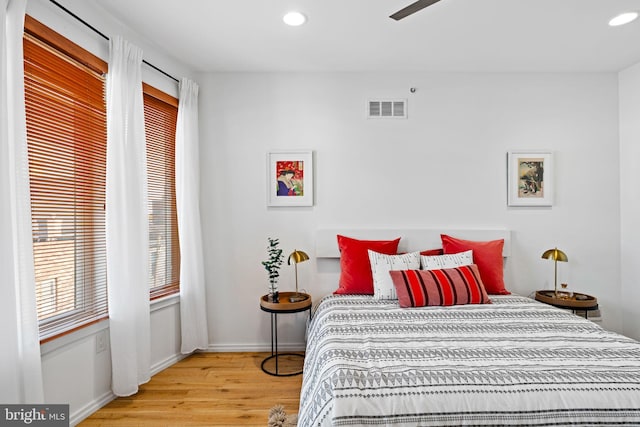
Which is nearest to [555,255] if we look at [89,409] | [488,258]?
[488,258]

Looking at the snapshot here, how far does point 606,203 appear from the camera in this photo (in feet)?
10.8

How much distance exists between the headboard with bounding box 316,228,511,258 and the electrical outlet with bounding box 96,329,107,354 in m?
1.78

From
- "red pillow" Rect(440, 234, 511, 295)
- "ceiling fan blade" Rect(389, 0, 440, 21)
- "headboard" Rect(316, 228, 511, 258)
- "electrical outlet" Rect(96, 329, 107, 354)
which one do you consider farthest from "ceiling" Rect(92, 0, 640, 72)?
"electrical outlet" Rect(96, 329, 107, 354)

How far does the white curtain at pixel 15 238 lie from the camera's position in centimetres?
155

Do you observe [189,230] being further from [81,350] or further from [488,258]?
[488,258]

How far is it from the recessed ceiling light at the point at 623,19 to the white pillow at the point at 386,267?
221 cm

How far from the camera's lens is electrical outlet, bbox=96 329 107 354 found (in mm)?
2248

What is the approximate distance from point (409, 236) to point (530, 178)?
4.32 feet

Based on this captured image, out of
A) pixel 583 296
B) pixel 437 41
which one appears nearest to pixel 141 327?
pixel 437 41

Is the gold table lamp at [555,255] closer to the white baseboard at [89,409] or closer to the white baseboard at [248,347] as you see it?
the white baseboard at [248,347]

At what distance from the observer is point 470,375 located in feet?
4.81

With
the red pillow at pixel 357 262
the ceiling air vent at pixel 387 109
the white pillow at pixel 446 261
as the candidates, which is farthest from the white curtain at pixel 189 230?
the white pillow at pixel 446 261

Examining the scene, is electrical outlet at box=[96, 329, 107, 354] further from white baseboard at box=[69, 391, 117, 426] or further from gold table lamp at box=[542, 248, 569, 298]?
gold table lamp at box=[542, 248, 569, 298]

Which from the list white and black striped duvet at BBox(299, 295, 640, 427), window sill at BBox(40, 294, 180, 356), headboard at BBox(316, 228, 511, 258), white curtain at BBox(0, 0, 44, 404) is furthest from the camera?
headboard at BBox(316, 228, 511, 258)
